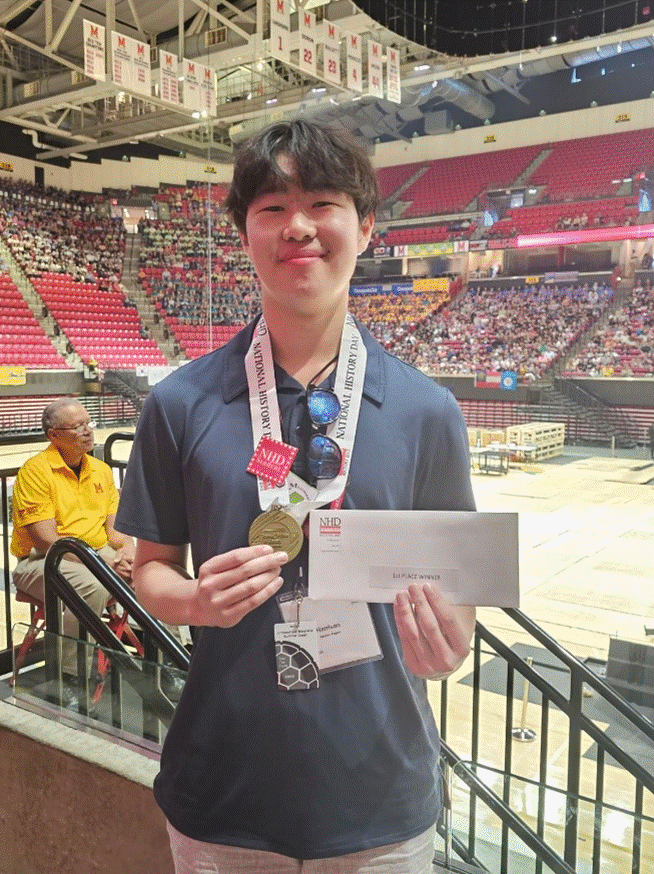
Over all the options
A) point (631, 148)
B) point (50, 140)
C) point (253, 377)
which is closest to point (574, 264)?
point (631, 148)

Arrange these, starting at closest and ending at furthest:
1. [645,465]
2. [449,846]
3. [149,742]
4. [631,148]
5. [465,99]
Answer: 1. [449,846]
2. [149,742]
3. [631,148]
4. [465,99]
5. [645,465]

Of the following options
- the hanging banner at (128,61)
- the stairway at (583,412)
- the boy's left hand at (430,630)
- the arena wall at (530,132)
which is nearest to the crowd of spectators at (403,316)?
the arena wall at (530,132)

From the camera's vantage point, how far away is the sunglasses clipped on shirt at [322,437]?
0.80 metres

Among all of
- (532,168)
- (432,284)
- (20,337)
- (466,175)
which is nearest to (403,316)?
(432,284)

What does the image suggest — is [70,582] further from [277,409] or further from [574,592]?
[574,592]

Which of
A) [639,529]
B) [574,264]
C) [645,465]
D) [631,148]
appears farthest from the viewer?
[639,529]

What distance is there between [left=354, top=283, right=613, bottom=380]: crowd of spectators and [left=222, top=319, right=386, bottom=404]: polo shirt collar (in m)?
4.01

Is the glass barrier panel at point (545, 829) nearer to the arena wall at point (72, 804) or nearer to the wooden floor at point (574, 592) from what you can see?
the wooden floor at point (574, 592)

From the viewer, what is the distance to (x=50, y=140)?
1669cm

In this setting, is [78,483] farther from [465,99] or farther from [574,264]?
[465,99]

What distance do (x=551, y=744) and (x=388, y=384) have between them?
9.61 feet

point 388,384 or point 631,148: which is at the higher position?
point 631,148

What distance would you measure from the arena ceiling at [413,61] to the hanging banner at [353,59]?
0.47 feet

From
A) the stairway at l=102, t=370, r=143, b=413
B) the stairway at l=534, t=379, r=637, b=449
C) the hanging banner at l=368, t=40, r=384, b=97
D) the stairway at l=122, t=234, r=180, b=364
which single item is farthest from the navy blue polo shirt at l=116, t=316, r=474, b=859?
the stairway at l=102, t=370, r=143, b=413
